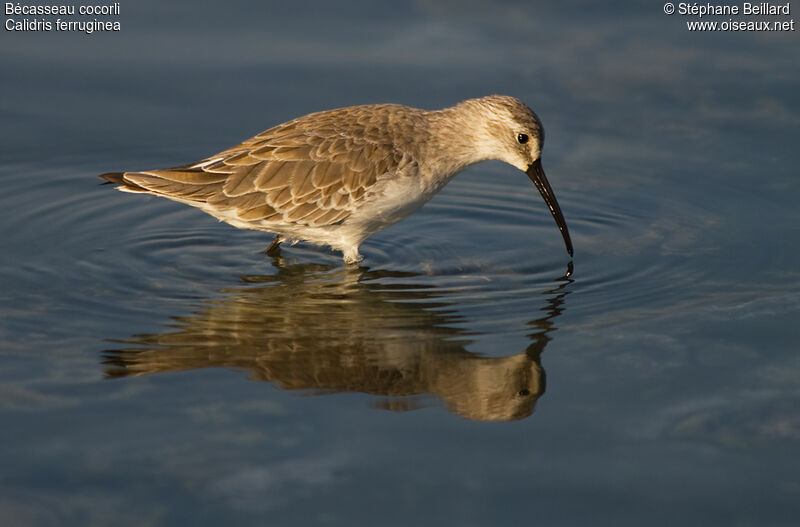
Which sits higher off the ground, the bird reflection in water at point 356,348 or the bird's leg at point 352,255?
the bird's leg at point 352,255

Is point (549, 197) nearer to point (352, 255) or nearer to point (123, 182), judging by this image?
point (352, 255)

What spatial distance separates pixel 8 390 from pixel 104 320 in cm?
136

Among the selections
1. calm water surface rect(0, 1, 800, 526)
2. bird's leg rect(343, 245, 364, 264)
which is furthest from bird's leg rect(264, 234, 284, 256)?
bird's leg rect(343, 245, 364, 264)

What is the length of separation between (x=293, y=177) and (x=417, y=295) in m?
1.74

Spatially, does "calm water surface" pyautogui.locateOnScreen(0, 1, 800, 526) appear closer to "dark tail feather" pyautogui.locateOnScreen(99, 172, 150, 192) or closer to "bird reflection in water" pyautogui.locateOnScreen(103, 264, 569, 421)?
"bird reflection in water" pyautogui.locateOnScreen(103, 264, 569, 421)

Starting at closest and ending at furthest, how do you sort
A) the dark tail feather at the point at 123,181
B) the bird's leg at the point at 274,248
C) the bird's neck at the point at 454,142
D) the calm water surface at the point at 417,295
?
the calm water surface at the point at 417,295 → the dark tail feather at the point at 123,181 → the bird's neck at the point at 454,142 → the bird's leg at the point at 274,248

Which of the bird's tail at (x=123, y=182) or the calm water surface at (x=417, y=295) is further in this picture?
the bird's tail at (x=123, y=182)

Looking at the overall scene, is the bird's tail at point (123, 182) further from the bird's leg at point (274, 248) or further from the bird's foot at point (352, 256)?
the bird's foot at point (352, 256)

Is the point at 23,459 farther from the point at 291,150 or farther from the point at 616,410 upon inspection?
the point at 291,150

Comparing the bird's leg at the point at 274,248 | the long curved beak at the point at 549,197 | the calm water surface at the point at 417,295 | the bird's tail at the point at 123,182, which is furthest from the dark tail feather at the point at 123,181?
the long curved beak at the point at 549,197

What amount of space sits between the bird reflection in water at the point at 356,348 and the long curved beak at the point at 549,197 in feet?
2.77

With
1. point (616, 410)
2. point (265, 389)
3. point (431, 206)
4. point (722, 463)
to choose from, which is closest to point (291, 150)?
point (431, 206)

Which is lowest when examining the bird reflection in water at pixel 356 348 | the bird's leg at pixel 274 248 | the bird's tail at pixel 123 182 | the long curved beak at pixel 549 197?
the bird reflection in water at pixel 356 348

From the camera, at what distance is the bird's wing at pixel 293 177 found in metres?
10.4
